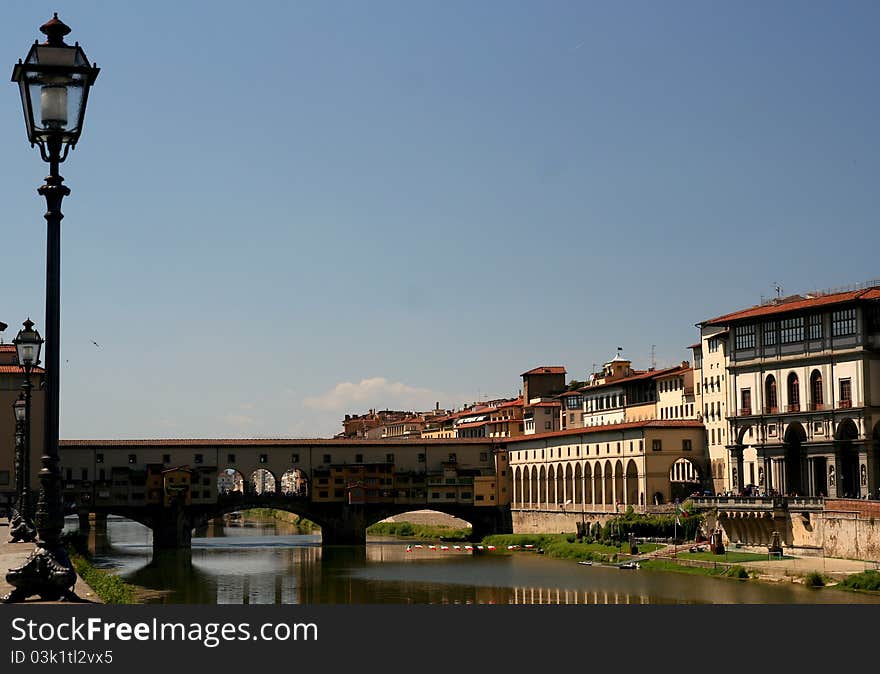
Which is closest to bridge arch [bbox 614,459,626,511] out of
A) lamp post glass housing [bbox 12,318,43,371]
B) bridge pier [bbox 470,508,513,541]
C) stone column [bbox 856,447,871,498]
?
bridge pier [bbox 470,508,513,541]

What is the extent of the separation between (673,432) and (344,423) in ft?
365

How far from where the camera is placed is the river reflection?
176 ft

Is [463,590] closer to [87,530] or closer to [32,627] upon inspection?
[32,627]

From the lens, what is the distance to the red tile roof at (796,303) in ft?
225

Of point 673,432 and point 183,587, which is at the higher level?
point 673,432

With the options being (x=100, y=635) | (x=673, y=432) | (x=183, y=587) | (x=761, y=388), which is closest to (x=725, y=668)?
(x=100, y=635)

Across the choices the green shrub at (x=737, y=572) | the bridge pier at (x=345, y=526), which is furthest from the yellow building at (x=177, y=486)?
the green shrub at (x=737, y=572)

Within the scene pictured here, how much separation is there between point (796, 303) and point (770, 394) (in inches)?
218

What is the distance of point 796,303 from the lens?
7294 centimetres

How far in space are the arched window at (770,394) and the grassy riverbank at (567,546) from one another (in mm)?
10245

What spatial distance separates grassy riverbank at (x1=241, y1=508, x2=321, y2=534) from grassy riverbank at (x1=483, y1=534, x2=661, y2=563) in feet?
115

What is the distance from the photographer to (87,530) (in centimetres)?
11981

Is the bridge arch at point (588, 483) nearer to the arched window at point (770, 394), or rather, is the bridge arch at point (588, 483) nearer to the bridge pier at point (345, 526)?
the bridge pier at point (345, 526)

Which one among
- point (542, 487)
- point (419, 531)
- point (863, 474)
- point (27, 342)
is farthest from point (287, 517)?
point (27, 342)
